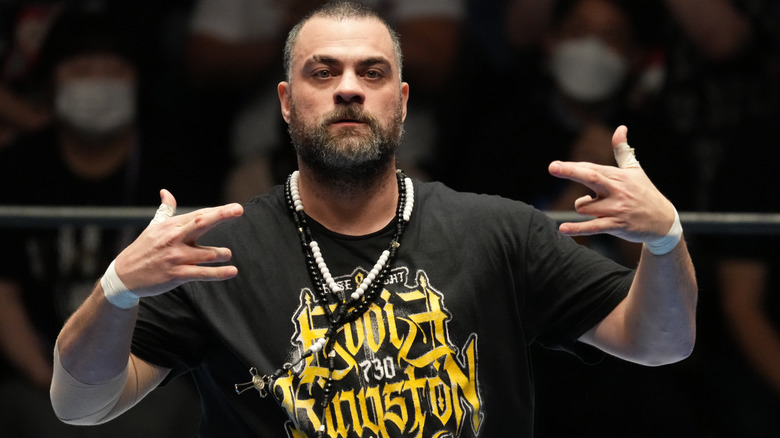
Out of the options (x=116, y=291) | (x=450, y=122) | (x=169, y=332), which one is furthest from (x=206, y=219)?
(x=450, y=122)

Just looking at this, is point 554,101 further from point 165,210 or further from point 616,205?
point 165,210

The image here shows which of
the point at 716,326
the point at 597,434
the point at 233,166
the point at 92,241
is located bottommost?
the point at 597,434

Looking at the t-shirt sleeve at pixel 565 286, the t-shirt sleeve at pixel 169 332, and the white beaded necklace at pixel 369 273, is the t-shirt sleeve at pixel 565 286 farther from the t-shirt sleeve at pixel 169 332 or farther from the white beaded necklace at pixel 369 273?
the t-shirt sleeve at pixel 169 332

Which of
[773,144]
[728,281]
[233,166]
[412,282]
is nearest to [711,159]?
[773,144]

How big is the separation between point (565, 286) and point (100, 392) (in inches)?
29.0

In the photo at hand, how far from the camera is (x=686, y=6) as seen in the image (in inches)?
113

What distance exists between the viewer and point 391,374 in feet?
5.15

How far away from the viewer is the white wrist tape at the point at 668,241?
4.80 ft

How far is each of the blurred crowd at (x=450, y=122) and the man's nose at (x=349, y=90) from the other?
3.69ft

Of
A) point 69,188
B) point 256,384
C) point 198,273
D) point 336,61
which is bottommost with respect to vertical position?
point 69,188

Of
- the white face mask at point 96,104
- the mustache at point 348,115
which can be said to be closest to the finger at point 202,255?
the mustache at point 348,115

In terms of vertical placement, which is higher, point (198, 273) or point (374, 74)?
point (374, 74)

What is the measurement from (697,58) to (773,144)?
12.6 inches

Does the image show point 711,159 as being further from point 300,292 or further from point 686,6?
point 300,292
